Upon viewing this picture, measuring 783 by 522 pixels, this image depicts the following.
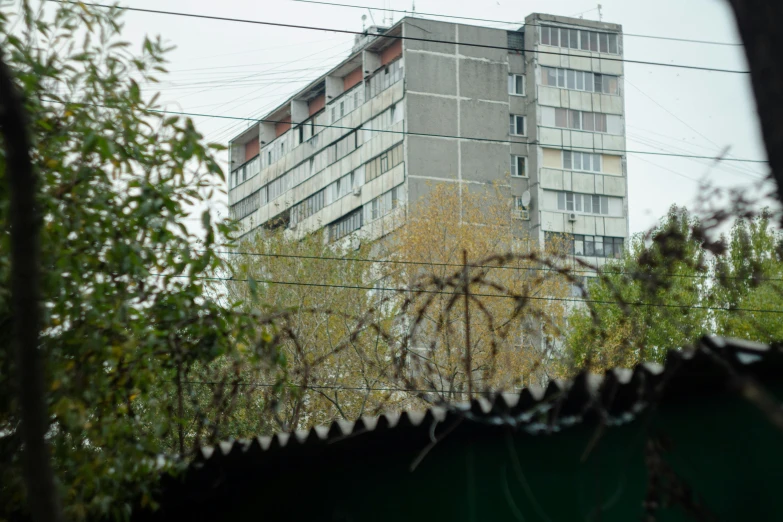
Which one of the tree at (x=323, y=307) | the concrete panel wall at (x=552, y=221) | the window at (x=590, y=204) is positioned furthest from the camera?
the window at (x=590, y=204)

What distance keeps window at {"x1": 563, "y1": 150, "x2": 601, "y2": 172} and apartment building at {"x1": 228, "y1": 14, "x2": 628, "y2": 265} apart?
0.16 ft

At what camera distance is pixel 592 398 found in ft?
12.3

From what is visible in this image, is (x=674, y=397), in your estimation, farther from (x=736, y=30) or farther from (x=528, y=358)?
(x=528, y=358)

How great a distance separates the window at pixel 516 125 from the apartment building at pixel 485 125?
5cm

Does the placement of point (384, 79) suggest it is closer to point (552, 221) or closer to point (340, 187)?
point (340, 187)

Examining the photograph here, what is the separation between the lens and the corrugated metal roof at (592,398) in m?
4.26

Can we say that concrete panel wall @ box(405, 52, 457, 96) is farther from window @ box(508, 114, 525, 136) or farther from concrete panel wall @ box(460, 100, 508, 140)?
window @ box(508, 114, 525, 136)

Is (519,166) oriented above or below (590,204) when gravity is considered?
above

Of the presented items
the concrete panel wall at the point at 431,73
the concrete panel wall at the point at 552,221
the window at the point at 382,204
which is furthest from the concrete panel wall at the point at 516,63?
the window at the point at 382,204

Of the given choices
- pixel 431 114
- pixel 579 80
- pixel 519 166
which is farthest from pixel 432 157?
pixel 579 80

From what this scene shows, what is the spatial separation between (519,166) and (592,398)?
44.6 metres

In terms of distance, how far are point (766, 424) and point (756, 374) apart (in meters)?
0.25

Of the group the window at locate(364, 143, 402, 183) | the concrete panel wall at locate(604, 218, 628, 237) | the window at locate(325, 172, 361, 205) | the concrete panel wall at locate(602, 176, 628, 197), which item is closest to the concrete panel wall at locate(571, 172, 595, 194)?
the concrete panel wall at locate(602, 176, 628, 197)

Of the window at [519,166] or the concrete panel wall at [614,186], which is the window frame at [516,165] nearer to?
the window at [519,166]
